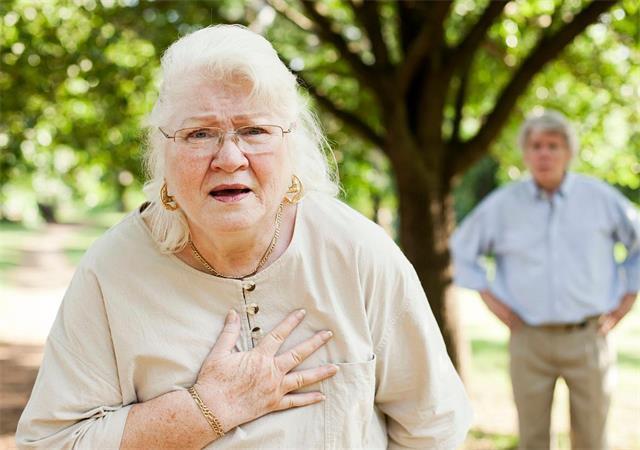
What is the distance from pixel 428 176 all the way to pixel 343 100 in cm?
168

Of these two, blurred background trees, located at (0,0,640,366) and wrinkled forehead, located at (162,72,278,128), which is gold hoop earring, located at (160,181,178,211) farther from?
blurred background trees, located at (0,0,640,366)

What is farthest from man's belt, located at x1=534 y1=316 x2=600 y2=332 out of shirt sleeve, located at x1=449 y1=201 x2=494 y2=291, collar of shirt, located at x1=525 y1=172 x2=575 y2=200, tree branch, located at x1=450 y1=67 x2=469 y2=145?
tree branch, located at x1=450 y1=67 x2=469 y2=145

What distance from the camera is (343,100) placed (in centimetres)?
714

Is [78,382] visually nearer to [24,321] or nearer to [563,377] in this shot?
[563,377]

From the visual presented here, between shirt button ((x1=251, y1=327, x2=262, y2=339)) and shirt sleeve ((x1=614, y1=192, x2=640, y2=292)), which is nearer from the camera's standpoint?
shirt button ((x1=251, y1=327, x2=262, y2=339))

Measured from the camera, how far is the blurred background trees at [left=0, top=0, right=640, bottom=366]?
5512 millimetres

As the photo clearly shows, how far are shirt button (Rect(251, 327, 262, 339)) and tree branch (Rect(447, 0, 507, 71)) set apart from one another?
356 centimetres

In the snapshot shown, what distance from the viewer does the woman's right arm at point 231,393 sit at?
191 centimetres

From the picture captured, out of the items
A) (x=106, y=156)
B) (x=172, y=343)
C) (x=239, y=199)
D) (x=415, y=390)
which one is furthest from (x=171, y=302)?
(x=106, y=156)

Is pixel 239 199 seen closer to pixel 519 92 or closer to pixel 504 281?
pixel 504 281

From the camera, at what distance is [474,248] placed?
4449mm

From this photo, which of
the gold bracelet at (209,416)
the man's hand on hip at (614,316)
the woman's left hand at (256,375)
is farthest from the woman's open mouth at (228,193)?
the man's hand on hip at (614,316)

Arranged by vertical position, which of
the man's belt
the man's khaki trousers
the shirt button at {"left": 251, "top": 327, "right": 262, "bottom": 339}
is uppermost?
the shirt button at {"left": 251, "top": 327, "right": 262, "bottom": 339}

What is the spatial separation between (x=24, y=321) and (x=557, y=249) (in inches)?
374
